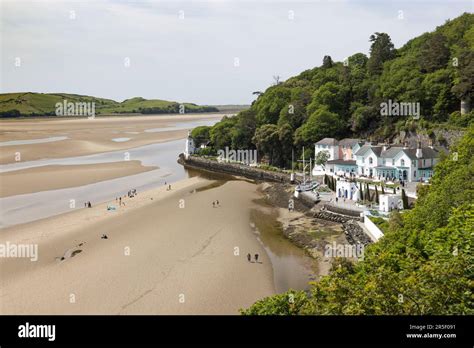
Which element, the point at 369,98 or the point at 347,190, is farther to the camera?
the point at 369,98

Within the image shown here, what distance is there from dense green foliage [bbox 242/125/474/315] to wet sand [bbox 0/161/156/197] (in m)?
29.2

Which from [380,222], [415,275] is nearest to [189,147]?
[380,222]

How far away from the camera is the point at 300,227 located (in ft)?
92.4

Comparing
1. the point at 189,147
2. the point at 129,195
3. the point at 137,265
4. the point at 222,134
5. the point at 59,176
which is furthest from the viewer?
the point at 222,134

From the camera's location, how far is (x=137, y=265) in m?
20.8

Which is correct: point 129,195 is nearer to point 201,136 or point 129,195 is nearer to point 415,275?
point 415,275

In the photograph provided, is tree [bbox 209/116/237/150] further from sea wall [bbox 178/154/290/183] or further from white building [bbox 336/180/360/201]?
white building [bbox 336/180/360/201]

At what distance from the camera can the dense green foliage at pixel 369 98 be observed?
4366 cm

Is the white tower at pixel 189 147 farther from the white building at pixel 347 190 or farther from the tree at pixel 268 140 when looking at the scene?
the white building at pixel 347 190

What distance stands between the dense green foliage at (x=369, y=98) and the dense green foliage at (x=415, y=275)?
27660mm

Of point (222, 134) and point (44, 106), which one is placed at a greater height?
point (44, 106)

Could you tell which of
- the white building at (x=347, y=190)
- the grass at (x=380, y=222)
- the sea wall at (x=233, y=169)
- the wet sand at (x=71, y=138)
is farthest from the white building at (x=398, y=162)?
the wet sand at (x=71, y=138)

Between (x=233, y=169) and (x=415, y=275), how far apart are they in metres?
43.8
